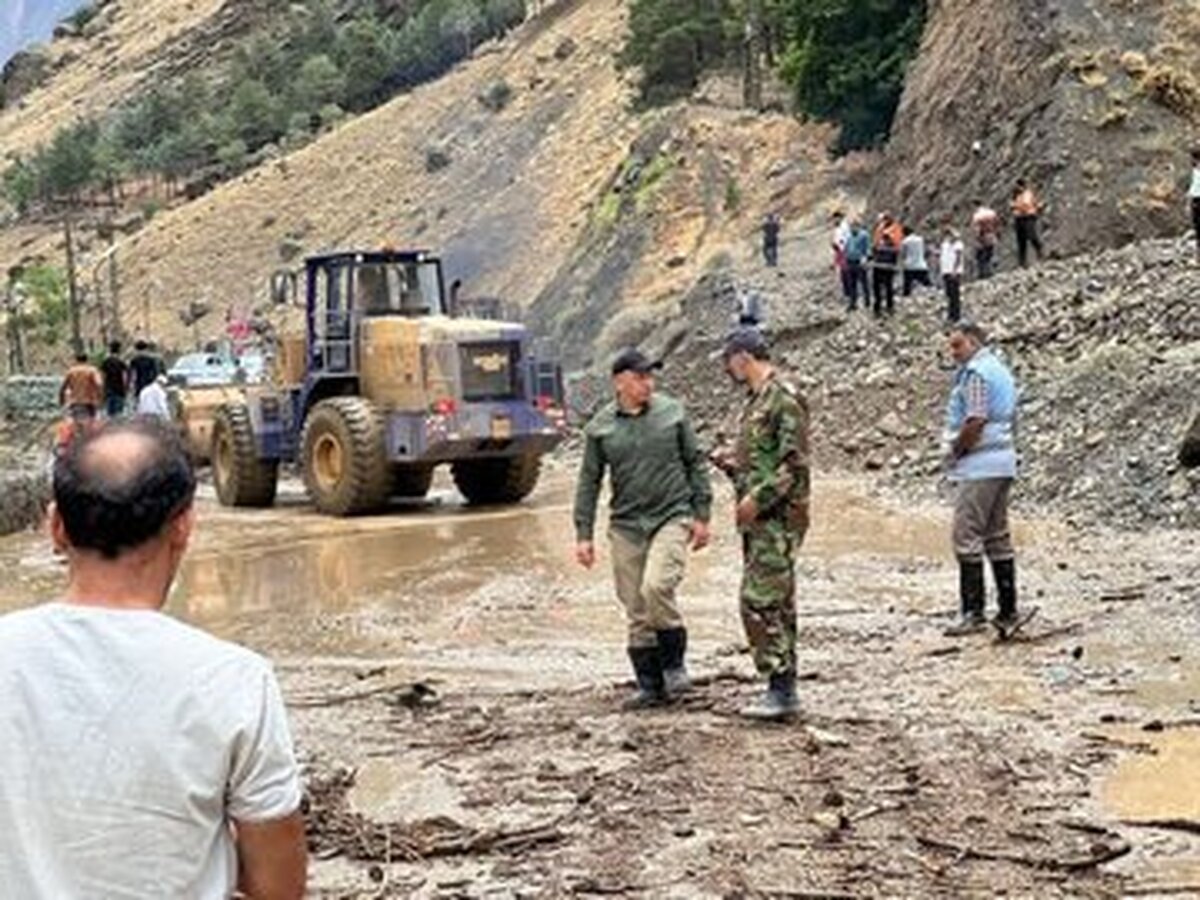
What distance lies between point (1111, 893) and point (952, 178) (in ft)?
90.6

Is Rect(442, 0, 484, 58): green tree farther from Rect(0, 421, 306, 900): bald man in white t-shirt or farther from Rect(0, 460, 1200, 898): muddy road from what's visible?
Rect(0, 421, 306, 900): bald man in white t-shirt

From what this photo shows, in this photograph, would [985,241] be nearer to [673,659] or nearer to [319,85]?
[673,659]

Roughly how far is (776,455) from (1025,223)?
20679 mm

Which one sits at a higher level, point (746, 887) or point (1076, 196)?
point (1076, 196)

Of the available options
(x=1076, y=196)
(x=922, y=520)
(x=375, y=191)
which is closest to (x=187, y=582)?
(x=922, y=520)

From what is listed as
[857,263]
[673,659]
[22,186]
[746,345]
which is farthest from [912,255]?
[22,186]

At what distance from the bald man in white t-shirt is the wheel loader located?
1723cm

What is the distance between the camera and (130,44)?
11244 cm

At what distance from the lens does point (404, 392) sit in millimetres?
20922

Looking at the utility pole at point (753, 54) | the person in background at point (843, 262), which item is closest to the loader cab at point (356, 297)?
the person in background at point (843, 262)

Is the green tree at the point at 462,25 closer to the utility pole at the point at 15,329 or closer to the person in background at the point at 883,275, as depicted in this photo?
the utility pole at the point at 15,329

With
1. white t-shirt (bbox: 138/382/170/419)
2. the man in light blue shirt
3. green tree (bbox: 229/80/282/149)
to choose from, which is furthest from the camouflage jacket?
green tree (bbox: 229/80/282/149)

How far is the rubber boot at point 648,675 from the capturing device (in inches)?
364

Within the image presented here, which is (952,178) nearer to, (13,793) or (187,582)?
(187,582)
